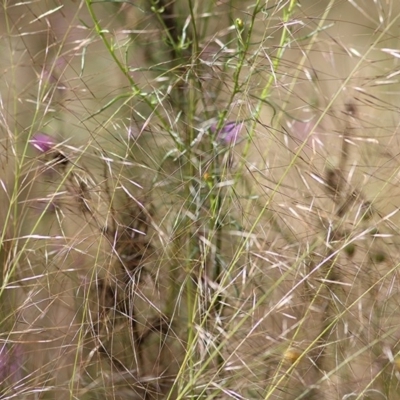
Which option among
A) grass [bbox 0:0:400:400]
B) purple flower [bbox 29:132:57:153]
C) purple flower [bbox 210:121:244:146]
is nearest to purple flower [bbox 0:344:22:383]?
grass [bbox 0:0:400:400]

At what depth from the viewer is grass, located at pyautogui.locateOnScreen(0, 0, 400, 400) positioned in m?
0.80

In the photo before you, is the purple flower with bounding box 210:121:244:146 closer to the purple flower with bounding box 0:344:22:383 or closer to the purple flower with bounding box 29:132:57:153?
the purple flower with bounding box 29:132:57:153

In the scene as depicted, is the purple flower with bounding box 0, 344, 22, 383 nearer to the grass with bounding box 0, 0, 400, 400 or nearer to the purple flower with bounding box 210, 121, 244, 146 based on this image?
the grass with bounding box 0, 0, 400, 400

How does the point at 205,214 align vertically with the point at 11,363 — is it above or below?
above

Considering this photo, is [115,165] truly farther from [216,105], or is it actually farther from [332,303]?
→ [332,303]

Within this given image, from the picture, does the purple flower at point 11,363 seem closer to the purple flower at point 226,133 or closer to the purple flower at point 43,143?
the purple flower at point 43,143

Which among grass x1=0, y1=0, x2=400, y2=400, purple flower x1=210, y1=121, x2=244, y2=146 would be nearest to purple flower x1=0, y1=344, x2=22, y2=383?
grass x1=0, y1=0, x2=400, y2=400

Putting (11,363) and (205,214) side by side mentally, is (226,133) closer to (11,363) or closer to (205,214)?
(205,214)

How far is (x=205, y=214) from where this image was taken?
0.86 meters

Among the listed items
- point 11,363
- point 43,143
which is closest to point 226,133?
point 43,143

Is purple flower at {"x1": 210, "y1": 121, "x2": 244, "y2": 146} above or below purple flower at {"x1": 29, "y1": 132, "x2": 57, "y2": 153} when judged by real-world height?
above

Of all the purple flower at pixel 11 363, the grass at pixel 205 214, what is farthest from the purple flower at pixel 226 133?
the purple flower at pixel 11 363

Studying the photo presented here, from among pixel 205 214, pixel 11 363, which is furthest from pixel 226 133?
pixel 11 363

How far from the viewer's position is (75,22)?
0.98 m
